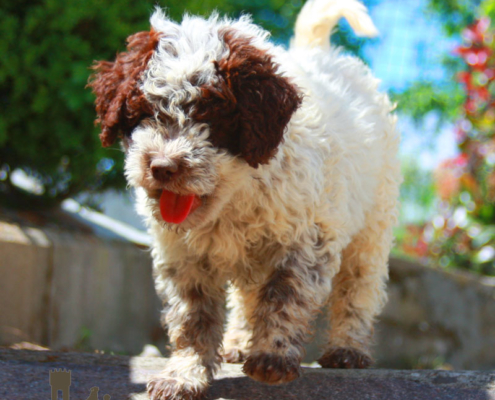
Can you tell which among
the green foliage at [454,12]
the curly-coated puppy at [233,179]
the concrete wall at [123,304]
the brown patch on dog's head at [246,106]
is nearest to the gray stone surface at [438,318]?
the concrete wall at [123,304]

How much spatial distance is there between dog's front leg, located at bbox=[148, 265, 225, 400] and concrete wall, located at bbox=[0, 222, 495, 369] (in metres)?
1.15

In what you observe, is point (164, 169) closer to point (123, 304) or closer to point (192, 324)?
point (192, 324)

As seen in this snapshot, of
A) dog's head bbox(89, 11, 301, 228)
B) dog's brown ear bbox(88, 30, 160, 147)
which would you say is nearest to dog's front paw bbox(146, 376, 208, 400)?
dog's head bbox(89, 11, 301, 228)

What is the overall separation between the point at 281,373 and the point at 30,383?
1172mm

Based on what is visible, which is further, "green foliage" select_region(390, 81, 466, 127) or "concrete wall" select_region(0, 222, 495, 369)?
"green foliage" select_region(390, 81, 466, 127)

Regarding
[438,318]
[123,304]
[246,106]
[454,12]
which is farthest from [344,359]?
[454,12]

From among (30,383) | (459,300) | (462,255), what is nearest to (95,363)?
(30,383)

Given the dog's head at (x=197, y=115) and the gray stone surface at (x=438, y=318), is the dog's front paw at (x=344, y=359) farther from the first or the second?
the gray stone surface at (x=438, y=318)

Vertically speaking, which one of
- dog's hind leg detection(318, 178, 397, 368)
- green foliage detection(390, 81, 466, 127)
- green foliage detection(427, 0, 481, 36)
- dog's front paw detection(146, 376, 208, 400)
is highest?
green foliage detection(427, 0, 481, 36)

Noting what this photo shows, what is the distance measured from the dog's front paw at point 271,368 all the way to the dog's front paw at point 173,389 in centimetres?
25

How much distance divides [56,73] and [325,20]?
2500 mm

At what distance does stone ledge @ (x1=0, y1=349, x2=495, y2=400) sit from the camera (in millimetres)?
3076

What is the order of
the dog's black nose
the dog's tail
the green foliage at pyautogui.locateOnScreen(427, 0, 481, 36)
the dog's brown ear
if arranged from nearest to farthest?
the dog's black nose
the dog's brown ear
the dog's tail
the green foliage at pyautogui.locateOnScreen(427, 0, 481, 36)

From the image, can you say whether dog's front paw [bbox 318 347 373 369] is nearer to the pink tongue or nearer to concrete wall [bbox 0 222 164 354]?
the pink tongue
